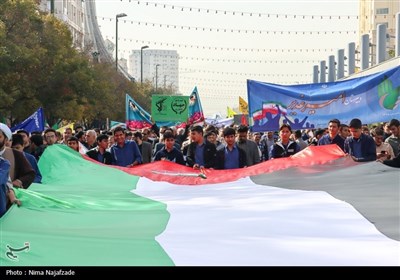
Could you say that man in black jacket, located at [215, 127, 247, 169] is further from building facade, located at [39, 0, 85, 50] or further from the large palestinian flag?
building facade, located at [39, 0, 85, 50]

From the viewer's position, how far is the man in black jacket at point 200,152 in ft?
40.3

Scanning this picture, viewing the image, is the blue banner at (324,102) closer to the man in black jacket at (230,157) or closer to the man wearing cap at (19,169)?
the man in black jacket at (230,157)

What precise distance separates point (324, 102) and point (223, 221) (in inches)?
325

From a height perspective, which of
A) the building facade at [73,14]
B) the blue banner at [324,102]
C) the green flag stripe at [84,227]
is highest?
the building facade at [73,14]

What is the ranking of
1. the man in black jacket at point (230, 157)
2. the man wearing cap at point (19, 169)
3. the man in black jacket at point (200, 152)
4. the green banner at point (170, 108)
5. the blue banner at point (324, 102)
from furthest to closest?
the green banner at point (170, 108) → the blue banner at point (324, 102) → the man in black jacket at point (200, 152) → the man in black jacket at point (230, 157) → the man wearing cap at point (19, 169)

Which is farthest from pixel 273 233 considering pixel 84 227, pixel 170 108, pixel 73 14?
pixel 73 14

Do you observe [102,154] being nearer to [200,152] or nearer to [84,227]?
[200,152]

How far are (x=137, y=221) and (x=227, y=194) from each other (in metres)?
1.99

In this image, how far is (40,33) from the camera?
35312 millimetres

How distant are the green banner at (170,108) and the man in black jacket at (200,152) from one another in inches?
589

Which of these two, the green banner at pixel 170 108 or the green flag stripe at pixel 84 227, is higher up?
the green banner at pixel 170 108

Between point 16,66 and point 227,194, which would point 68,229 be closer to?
point 227,194

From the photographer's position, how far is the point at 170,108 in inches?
1108

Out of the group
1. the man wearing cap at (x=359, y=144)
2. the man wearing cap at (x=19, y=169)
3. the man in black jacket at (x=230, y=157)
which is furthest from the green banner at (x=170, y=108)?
the man wearing cap at (x=19, y=169)
